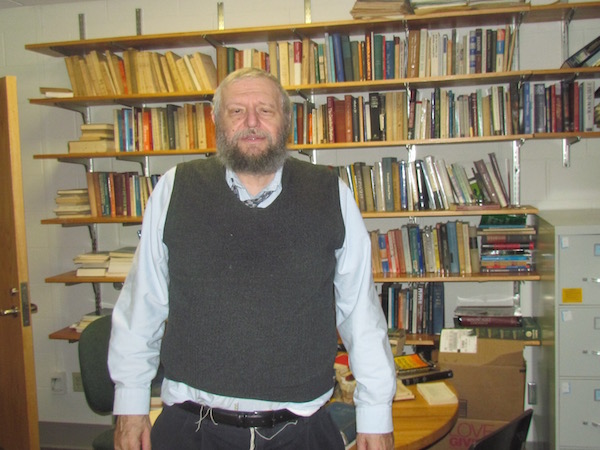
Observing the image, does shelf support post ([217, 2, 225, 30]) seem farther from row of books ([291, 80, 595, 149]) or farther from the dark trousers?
the dark trousers

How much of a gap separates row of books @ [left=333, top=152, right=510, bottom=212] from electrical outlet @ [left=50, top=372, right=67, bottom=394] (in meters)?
2.24

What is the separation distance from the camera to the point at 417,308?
2891mm

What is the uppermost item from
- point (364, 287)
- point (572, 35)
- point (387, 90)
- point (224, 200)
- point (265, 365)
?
point (572, 35)

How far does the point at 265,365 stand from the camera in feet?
4.03

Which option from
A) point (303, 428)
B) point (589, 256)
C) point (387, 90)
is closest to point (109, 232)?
point (387, 90)

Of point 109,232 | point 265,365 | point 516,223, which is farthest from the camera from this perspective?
point 109,232

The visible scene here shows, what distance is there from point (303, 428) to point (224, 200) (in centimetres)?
59

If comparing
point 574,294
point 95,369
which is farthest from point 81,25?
point 574,294

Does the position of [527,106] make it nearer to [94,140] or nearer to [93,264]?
[94,140]

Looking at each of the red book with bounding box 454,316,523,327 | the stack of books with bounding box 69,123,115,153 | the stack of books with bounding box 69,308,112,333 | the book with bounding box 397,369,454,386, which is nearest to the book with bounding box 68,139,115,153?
the stack of books with bounding box 69,123,115,153

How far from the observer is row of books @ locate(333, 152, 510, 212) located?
2.77 m

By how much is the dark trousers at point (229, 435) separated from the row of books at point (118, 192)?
1923 millimetres

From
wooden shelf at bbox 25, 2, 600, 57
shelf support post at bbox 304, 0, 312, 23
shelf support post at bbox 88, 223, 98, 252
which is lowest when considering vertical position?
shelf support post at bbox 88, 223, 98, 252

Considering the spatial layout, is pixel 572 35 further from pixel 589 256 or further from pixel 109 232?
pixel 109 232
